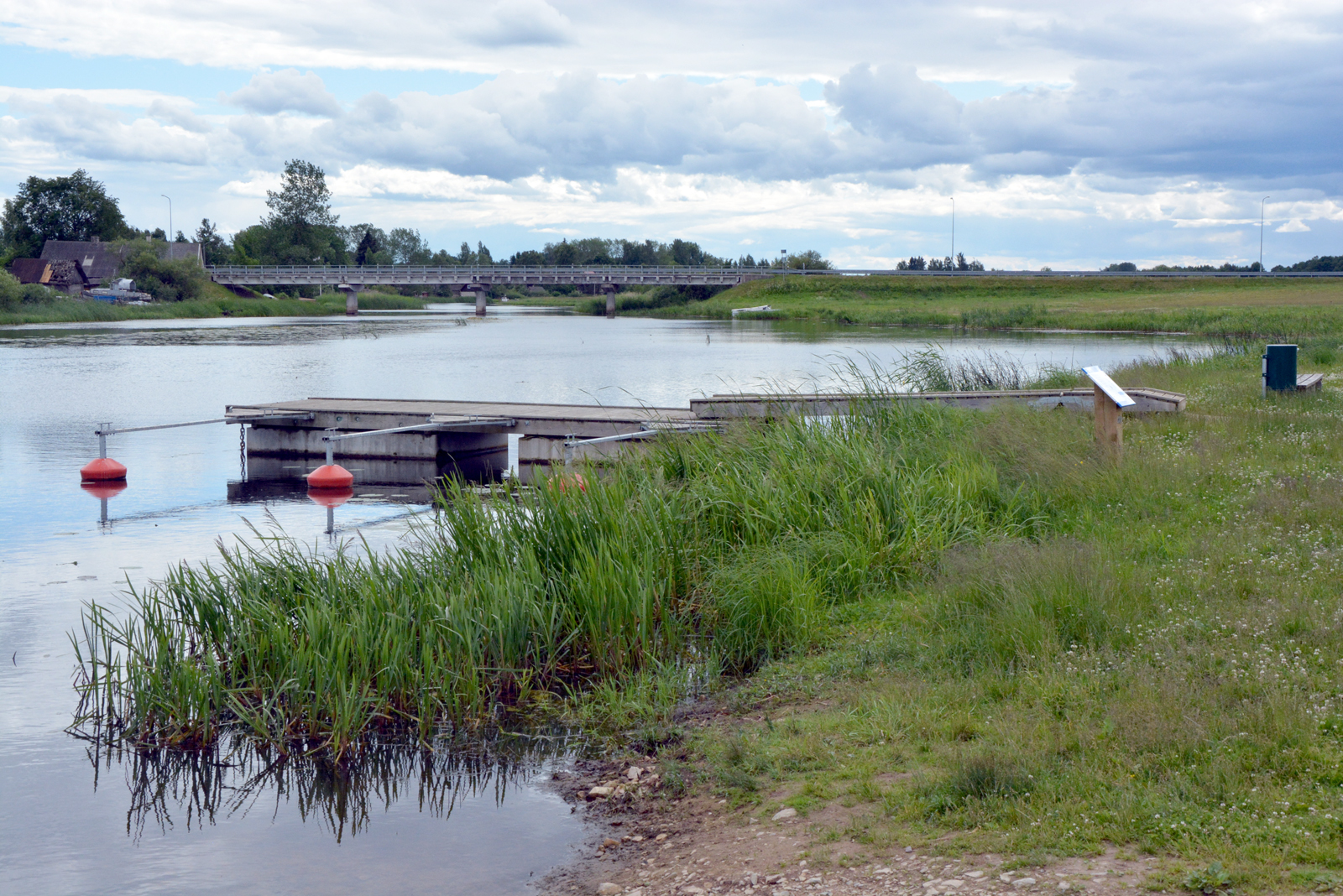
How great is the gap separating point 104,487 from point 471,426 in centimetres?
634

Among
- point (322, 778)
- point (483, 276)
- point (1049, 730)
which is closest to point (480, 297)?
point (483, 276)

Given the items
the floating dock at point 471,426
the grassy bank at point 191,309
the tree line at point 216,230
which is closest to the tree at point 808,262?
the tree line at point 216,230

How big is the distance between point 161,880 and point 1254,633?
6.14 meters

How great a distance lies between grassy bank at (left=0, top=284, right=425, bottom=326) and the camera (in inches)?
3095

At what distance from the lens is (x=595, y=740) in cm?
691

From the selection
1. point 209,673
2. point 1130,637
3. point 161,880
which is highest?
point 1130,637

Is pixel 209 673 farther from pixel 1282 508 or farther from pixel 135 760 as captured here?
pixel 1282 508

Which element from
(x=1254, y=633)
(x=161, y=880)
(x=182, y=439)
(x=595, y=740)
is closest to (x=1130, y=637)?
(x=1254, y=633)

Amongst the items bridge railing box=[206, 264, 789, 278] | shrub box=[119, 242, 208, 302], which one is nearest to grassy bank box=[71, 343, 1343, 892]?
shrub box=[119, 242, 208, 302]

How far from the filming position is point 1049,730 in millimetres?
Answer: 5082

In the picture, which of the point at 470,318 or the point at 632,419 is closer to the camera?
the point at 632,419

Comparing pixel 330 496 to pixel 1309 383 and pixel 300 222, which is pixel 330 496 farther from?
pixel 300 222

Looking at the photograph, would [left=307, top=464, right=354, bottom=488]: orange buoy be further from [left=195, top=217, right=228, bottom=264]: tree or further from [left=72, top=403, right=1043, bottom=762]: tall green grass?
[left=195, top=217, right=228, bottom=264]: tree

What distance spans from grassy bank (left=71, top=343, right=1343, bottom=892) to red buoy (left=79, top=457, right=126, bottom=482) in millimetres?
10157
